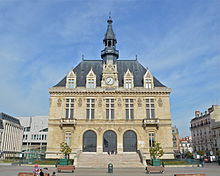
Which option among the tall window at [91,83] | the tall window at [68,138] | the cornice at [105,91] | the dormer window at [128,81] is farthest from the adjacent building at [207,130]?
→ the tall window at [68,138]

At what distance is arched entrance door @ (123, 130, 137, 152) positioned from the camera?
41.0m

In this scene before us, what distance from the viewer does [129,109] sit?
4272cm

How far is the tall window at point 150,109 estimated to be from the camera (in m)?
42.5

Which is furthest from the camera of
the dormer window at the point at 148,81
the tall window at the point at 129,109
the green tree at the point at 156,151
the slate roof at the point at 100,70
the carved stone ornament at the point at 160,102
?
the slate roof at the point at 100,70

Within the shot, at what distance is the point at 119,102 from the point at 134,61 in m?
11.9

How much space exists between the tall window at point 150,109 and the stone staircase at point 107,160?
770 centimetres

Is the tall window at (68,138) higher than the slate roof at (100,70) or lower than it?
lower

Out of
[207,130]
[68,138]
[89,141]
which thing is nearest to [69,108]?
[68,138]

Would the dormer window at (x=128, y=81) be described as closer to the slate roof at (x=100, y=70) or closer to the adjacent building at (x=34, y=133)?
the slate roof at (x=100, y=70)

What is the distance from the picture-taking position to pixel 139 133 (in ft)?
136

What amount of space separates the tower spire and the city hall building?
122 inches

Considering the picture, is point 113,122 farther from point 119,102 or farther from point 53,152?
point 53,152

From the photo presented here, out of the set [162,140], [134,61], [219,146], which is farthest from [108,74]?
[219,146]

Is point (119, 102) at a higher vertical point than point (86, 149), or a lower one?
higher
